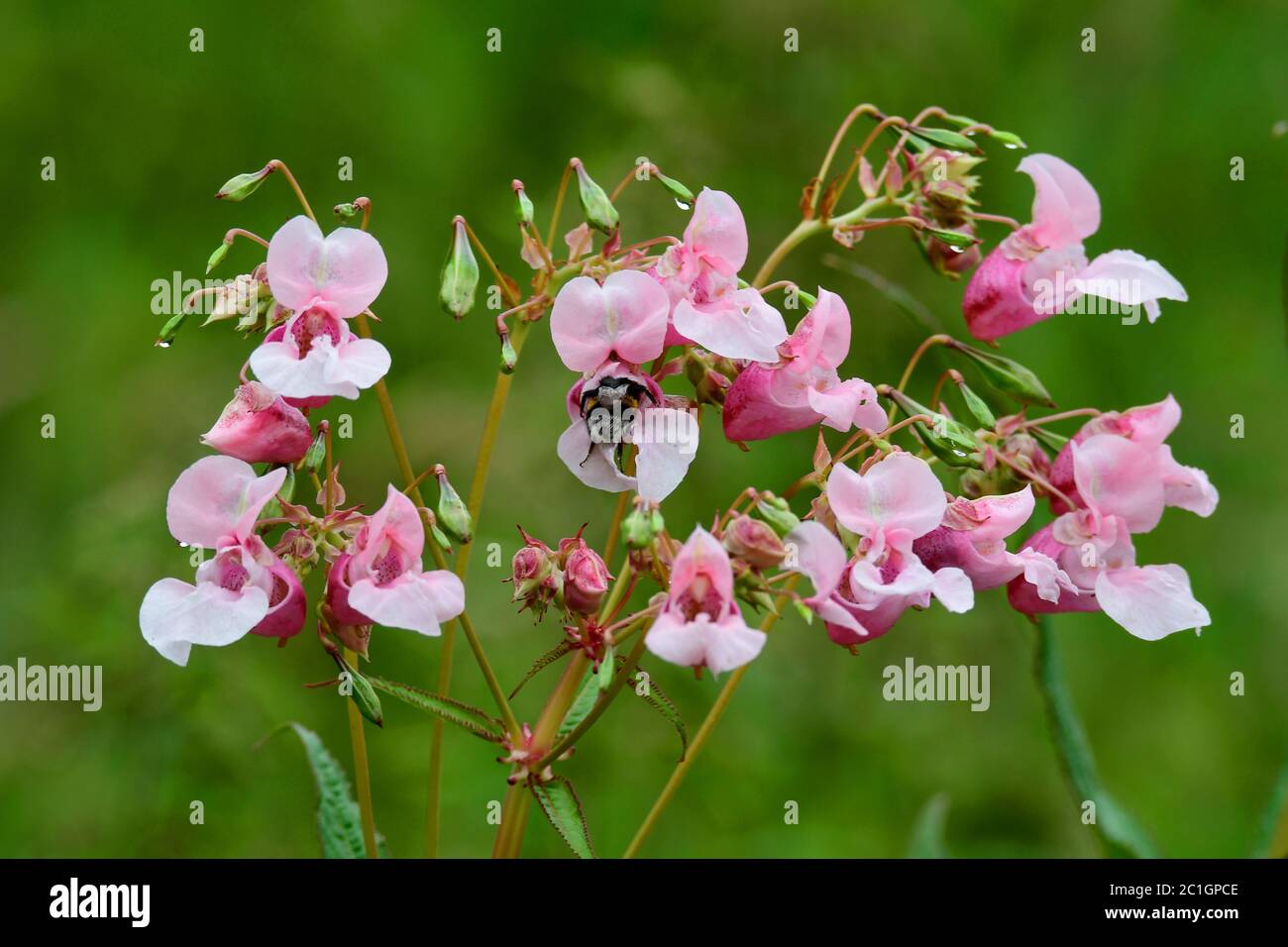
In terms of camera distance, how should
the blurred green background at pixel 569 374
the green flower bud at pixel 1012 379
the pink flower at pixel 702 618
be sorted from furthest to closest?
1. the blurred green background at pixel 569 374
2. the green flower bud at pixel 1012 379
3. the pink flower at pixel 702 618

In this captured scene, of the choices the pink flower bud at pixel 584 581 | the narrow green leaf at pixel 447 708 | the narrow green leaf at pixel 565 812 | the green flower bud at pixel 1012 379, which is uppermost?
the green flower bud at pixel 1012 379

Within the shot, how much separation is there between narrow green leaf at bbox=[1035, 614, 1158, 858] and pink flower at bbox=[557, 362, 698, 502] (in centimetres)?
83

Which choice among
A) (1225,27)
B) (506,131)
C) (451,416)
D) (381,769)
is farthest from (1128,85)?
(381,769)

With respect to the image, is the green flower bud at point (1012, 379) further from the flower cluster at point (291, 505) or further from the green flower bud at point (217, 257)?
the green flower bud at point (217, 257)

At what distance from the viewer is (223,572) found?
5.76 ft

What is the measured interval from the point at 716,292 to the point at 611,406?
20cm

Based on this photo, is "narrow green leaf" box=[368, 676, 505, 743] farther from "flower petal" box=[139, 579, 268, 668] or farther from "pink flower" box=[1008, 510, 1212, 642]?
"pink flower" box=[1008, 510, 1212, 642]

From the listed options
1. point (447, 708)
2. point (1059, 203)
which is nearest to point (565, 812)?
point (447, 708)

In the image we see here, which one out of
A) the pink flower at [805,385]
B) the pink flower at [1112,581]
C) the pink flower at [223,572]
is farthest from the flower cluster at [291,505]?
the pink flower at [1112,581]

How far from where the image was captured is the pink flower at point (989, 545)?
70.6 inches

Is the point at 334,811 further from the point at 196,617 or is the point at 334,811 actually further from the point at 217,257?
the point at 217,257

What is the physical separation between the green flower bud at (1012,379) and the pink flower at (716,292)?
405 millimetres

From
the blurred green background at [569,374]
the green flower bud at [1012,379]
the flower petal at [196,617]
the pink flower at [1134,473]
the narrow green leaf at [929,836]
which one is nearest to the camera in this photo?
the flower petal at [196,617]

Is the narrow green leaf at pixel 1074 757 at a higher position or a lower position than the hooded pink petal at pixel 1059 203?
lower
